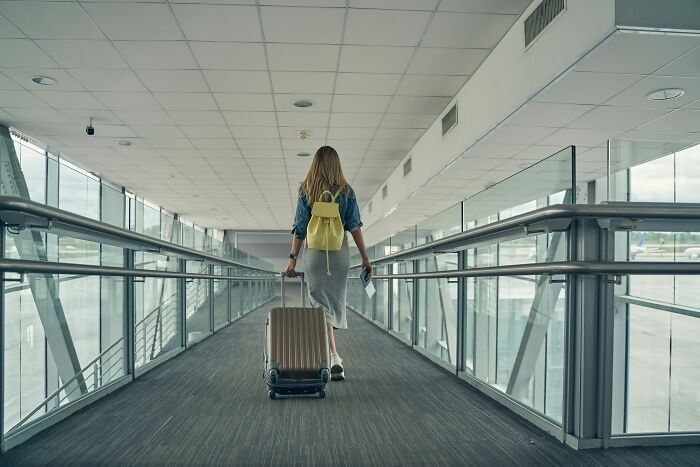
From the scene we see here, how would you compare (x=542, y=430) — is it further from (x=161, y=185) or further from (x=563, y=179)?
(x=161, y=185)

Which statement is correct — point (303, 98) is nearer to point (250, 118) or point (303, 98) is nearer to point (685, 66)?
point (250, 118)

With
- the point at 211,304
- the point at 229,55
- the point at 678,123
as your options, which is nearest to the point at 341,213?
the point at 211,304

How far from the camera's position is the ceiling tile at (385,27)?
4.50 meters

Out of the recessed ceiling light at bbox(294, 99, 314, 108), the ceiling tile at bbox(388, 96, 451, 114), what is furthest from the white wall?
the recessed ceiling light at bbox(294, 99, 314, 108)

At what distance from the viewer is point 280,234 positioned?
91.1 ft

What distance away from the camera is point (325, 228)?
2809 mm

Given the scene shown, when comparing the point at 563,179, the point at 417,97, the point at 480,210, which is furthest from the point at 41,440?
the point at 417,97

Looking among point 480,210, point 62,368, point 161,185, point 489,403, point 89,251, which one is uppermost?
point 161,185

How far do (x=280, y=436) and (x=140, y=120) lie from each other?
679 centimetres

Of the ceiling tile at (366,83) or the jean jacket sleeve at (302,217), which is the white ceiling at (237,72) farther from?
the jean jacket sleeve at (302,217)

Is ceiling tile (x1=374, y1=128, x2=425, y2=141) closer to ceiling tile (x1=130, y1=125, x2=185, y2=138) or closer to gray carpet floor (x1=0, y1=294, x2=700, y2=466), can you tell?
ceiling tile (x1=130, y1=125, x2=185, y2=138)

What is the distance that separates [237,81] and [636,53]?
3.98 metres

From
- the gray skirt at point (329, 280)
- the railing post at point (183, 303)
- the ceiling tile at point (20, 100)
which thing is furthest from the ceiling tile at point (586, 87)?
the ceiling tile at point (20, 100)

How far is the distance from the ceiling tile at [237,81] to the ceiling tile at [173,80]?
117 mm
